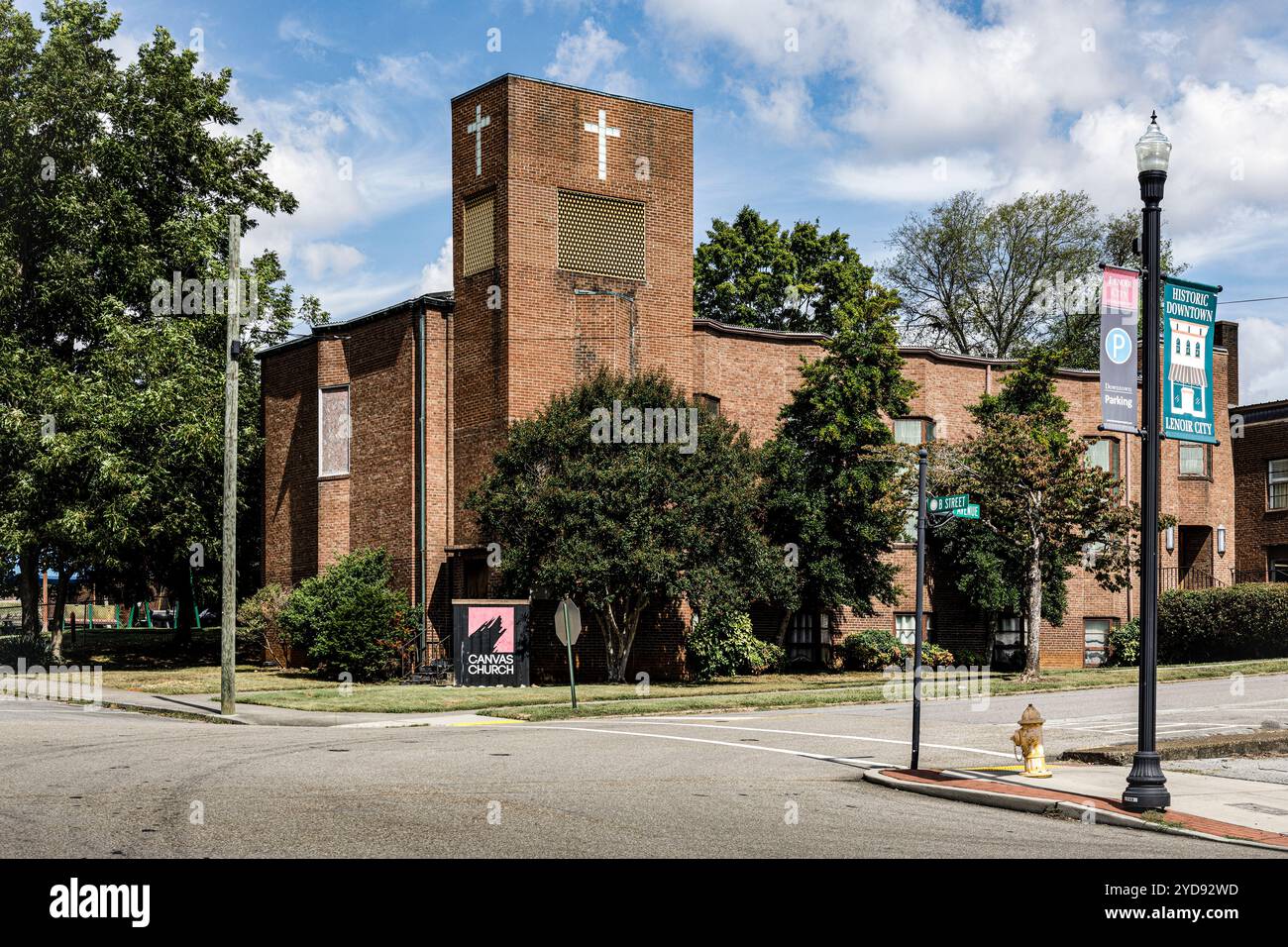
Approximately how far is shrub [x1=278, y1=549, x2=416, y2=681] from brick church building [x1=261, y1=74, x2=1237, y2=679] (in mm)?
1213

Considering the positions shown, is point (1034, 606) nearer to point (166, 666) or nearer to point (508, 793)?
point (508, 793)

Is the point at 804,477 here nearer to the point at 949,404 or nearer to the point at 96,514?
the point at 949,404

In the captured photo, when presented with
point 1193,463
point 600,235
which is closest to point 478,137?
point 600,235

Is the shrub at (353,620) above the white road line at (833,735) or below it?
above

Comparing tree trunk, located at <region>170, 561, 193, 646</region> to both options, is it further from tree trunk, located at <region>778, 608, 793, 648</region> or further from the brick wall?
the brick wall

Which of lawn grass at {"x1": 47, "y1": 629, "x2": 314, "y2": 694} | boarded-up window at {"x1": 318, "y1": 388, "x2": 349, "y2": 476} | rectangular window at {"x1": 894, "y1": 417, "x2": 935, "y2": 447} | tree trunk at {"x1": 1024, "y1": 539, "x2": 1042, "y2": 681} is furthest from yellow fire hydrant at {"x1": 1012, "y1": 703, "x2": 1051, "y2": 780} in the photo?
rectangular window at {"x1": 894, "y1": 417, "x2": 935, "y2": 447}

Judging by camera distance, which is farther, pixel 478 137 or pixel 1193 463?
pixel 1193 463

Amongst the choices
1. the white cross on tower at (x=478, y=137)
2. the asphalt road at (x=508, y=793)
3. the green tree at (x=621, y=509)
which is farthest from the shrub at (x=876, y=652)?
the white cross on tower at (x=478, y=137)

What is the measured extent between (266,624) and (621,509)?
13.2m

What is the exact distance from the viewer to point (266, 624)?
37.5m

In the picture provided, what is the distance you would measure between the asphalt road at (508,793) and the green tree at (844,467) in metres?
14.7

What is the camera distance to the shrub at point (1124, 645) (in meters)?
43.1
